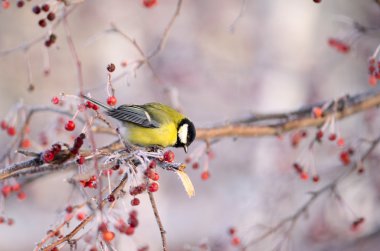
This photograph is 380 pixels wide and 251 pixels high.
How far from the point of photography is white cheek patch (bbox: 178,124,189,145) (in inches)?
121

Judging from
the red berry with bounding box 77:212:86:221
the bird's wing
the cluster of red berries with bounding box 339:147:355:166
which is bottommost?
→ the red berry with bounding box 77:212:86:221

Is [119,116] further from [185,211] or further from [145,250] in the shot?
[185,211]

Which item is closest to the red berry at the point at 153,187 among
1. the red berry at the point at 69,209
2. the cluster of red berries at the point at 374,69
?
the red berry at the point at 69,209

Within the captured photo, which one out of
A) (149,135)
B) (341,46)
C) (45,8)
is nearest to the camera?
(45,8)

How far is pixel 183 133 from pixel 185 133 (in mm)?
54

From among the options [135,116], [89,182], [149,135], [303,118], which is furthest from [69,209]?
[303,118]

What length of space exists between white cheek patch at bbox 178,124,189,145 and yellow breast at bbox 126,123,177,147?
0.08 meters

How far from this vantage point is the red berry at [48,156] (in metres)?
1.64

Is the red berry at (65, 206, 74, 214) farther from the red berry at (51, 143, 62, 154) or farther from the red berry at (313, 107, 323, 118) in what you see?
the red berry at (313, 107, 323, 118)

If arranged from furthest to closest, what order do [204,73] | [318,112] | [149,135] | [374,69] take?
[204,73] < [149,135] < [318,112] < [374,69]

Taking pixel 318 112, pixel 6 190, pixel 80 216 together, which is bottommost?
pixel 80 216

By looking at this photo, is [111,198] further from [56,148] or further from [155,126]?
[155,126]

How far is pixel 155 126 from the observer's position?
3.17 metres

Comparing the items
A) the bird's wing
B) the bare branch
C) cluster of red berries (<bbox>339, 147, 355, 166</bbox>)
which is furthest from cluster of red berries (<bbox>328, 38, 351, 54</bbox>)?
the bird's wing
